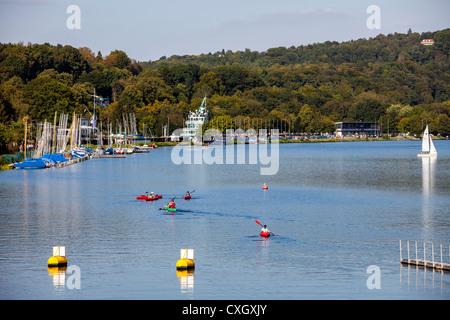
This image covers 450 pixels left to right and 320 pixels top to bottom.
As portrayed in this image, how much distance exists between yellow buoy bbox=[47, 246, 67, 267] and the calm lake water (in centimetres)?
69

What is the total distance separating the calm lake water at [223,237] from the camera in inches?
1316

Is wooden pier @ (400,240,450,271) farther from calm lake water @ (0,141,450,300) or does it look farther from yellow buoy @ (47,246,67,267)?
yellow buoy @ (47,246,67,267)

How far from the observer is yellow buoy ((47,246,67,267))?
37.0m

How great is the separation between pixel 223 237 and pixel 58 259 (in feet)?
44.2

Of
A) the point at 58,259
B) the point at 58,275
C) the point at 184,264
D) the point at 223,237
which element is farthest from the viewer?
the point at 223,237

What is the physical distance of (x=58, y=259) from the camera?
122 ft

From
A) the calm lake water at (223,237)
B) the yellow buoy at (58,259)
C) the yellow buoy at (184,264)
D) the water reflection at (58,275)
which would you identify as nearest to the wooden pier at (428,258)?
the calm lake water at (223,237)

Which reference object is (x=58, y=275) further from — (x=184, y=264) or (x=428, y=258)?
(x=428, y=258)

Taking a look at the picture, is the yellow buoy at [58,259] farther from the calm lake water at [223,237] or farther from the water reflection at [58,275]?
the calm lake water at [223,237]

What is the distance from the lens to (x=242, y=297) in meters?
32.1

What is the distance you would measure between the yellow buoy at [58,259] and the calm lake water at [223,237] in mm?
685

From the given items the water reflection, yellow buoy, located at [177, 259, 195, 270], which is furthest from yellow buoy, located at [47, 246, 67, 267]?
yellow buoy, located at [177, 259, 195, 270]

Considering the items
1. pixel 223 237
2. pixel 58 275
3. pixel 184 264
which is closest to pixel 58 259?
pixel 58 275
